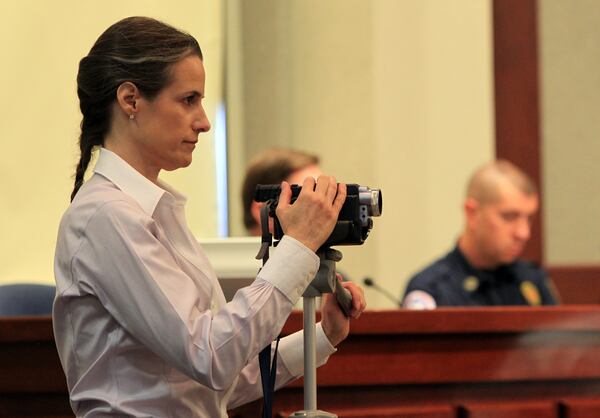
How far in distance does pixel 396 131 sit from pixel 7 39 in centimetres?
181

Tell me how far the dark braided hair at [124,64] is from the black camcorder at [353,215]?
0.92 ft

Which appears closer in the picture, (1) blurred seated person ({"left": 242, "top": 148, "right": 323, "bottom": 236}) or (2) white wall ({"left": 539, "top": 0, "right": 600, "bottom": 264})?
(1) blurred seated person ({"left": 242, "top": 148, "right": 323, "bottom": 236})

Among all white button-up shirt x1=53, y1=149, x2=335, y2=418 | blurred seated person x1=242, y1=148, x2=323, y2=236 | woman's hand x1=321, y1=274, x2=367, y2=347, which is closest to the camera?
white button-up shirt x1=53, y1=149, x2=335, y2=418

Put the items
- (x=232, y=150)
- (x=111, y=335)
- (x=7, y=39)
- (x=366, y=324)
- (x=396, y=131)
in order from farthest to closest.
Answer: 1. (x=396, y=131)
2. (x=232, y=150)
3. (x=7, y=39)
4. (x=366, y=324)
5. (x=111, y=335)

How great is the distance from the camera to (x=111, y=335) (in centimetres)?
159

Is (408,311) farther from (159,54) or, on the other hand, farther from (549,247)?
(549,247)

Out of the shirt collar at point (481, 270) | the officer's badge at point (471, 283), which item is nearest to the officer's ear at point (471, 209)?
the shirt collar at point (481, 270)

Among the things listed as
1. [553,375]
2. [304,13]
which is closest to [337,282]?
[553,375]

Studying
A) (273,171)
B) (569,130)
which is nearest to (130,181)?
(273,171)

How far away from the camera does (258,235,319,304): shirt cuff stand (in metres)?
1.57

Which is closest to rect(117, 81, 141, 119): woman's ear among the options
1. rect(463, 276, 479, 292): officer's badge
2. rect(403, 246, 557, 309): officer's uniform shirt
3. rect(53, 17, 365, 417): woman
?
rect(53, 17, 365, 417): woman

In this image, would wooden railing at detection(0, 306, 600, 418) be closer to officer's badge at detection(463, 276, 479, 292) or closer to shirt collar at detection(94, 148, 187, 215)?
shirt collar at detection(94, 148, 187, 215)

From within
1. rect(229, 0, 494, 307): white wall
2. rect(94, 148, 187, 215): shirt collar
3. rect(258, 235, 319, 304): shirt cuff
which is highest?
rect(229, 0, 494, 307): white wall

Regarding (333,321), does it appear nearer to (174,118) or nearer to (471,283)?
(174,118)
